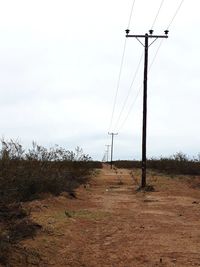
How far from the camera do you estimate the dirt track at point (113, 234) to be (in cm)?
925

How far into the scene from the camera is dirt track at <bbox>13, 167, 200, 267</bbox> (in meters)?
9.25

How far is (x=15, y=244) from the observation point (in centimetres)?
915

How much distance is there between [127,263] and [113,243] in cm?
188

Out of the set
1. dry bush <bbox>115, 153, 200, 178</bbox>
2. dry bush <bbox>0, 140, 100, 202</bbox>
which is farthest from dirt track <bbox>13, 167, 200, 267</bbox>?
dry bush <bbox>115, 153, 200, 178</bbox>

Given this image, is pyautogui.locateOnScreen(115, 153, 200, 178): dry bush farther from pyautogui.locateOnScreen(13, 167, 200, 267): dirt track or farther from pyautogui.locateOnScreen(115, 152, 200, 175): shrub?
pyautogui.locateOnScreen(13, 167, 200, 267): dirt track

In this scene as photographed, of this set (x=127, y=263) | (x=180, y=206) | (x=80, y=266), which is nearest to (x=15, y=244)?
(x=80, y=266)

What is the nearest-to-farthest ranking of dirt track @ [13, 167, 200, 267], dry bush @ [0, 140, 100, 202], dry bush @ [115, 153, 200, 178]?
dirt track @ [13, 167, 200, 267], dry bush @ [0, 140, 100, 202], dry bush @ [115, 153, 200, 178]

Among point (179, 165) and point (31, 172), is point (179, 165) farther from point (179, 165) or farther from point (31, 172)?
point (31, 172)

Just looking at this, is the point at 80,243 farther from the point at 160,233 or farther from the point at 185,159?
the point at 185,159

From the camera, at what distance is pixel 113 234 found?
1206 cm

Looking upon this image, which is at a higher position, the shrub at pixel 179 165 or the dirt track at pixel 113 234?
the shrub at pixel 179 165

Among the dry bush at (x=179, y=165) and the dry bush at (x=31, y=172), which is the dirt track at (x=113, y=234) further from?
the dry bush at (x=179, y=165)

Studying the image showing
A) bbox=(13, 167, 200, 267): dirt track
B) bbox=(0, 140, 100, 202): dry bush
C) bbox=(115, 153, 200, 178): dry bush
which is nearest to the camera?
bbox=(13, 167, 200, 267): dirt track

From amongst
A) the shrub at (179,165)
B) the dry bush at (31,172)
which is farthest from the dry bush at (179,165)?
the dry bush at (31,172)
